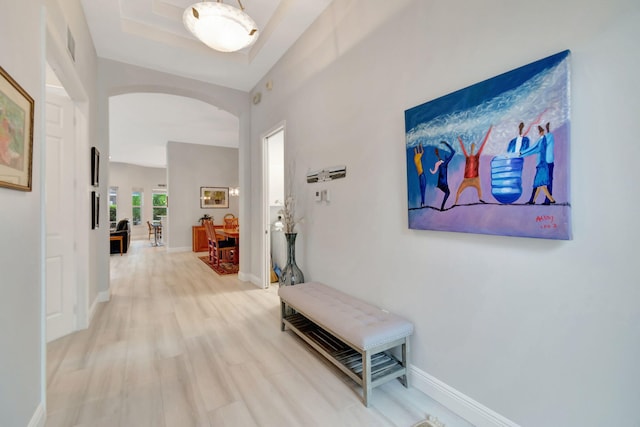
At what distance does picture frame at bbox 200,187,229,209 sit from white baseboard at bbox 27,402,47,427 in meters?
7.28

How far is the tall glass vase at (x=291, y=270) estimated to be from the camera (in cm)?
A: 318

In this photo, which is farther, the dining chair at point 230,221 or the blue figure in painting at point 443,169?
the dining chair at point 230,221

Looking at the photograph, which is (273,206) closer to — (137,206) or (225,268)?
(225,268)

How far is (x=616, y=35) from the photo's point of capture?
1.11 m

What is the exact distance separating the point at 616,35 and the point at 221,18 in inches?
94.8

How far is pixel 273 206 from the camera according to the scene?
14.9 feet

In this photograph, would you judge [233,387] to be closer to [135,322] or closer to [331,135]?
[135,322]

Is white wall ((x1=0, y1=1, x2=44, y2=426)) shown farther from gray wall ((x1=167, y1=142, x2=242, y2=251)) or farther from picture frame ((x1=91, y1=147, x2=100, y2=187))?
gray wall ((x1=167, y1=142, x2=242, y2=251))

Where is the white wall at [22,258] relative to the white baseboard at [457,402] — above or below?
above

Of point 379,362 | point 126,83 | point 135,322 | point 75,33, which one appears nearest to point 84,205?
point 135,322

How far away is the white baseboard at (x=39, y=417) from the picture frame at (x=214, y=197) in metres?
7.28

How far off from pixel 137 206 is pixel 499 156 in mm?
13548

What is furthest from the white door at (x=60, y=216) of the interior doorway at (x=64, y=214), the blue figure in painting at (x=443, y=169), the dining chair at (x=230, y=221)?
the dining chair at (x=230, y=221)

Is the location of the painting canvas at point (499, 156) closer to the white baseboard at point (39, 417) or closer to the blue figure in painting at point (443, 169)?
the blue figure in painting at point (443, 169)
